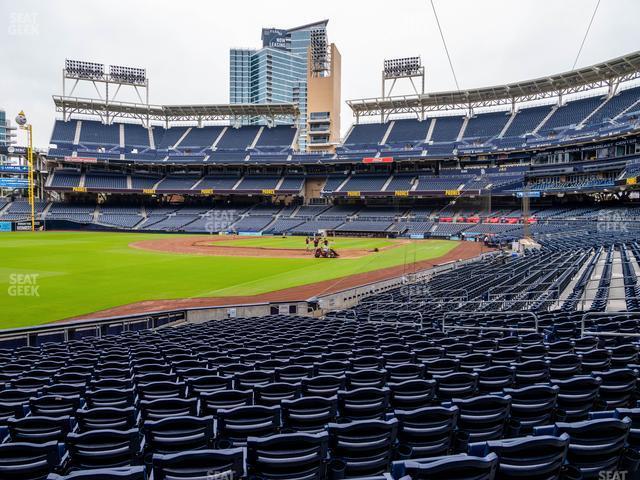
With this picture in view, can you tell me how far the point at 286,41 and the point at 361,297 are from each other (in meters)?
192

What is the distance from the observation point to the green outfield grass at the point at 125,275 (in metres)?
21.0

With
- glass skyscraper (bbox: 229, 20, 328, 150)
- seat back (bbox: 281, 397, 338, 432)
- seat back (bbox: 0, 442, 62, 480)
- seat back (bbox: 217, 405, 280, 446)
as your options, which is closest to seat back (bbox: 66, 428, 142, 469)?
seat back (bbox: 0, 442, 62, 480)

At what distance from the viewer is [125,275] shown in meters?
29.6

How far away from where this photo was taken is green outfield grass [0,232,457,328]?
2100cm

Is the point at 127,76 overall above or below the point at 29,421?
above

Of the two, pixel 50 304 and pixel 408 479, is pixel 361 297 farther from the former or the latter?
pixel 408 479

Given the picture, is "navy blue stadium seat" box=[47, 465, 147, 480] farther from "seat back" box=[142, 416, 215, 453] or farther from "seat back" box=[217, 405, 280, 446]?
"seat back" box=[217, 405, 280, 446]

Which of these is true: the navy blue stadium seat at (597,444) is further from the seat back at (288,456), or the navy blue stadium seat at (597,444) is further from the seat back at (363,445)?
the seat back at (288,456)

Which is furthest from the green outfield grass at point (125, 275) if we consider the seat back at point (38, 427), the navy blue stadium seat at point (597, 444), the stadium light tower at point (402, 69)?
the stadium light tower at point (402, 69)

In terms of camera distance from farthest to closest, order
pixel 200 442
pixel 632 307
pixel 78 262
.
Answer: pixel 78 262 < pixel 632 307 < pixel 200 442

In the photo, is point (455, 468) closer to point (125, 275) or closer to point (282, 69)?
point (125, 275)

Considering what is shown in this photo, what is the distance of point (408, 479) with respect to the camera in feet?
9.73

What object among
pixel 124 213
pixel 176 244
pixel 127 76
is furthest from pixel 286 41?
pixel 176 244

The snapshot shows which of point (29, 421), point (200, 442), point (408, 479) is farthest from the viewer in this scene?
point (29, 421)
